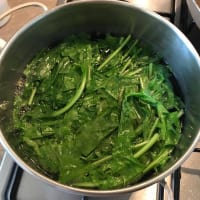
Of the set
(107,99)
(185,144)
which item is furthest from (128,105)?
(185,144)

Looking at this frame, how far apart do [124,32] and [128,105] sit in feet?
0.75

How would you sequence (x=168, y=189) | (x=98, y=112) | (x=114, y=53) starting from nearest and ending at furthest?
(x=168, y=189) → (x=98, y=112) → (x=114, y=53)

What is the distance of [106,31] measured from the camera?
0.97 m

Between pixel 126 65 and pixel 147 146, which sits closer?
pixel 147 146

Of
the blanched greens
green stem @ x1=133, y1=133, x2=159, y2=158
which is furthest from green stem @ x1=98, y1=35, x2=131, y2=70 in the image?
green stem @ x1=133, y1=133, x2=159, y2=158

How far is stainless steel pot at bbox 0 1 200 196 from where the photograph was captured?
82 centimetres

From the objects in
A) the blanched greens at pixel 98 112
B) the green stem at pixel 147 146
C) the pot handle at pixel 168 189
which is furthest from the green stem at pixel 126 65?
the pot handle at pixel 168 189

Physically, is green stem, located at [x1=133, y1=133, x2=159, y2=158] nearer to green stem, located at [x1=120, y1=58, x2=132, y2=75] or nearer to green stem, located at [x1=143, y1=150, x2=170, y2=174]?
green stem, located at [x1=143, y1=150, x2=170, y2=174]

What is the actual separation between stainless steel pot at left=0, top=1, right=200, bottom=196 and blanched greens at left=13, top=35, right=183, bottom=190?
24 mm

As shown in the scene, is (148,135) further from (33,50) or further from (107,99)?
(33,50)

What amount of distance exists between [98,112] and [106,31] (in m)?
0.25

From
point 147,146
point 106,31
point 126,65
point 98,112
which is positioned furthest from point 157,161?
point 106,31

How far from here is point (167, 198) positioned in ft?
2.63

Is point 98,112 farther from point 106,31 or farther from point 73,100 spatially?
point 106,31
